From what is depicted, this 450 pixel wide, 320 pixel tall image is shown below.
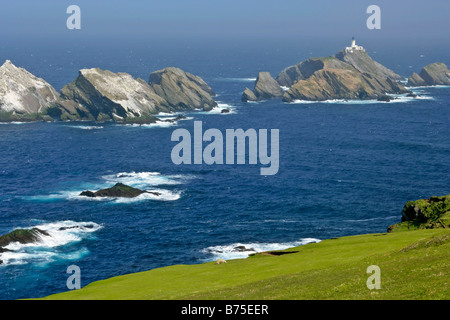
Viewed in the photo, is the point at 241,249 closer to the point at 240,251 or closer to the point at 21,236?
the point at 240,251

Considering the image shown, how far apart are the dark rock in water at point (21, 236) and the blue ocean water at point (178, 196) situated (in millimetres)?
1857

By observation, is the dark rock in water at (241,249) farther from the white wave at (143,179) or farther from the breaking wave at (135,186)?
the white wave at (143,179)

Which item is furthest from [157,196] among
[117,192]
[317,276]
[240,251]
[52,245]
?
[317,276]

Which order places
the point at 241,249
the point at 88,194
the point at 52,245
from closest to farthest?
the point at 241,249, the point at 52,245, the point at 88,194

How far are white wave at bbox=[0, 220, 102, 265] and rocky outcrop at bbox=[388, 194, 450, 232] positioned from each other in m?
46.0

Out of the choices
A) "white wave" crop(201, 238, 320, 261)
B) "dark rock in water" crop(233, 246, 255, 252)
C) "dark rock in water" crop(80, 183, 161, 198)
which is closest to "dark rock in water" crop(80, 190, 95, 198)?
"dark rock in water" crop(80, 183, 161, 198)

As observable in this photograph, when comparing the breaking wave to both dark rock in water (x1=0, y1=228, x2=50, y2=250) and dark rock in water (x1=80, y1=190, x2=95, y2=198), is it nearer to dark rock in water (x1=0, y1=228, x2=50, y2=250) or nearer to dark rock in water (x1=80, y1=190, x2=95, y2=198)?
dark rock in water (x1=80, y1=190, x2=95, y2=198)

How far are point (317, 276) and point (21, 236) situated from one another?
59.5 m

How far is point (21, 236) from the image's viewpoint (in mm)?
96000

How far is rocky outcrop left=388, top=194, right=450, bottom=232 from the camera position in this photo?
72.2 m

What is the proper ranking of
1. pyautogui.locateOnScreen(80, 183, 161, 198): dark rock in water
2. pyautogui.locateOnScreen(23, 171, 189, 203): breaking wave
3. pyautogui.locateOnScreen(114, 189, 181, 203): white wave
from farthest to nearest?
pyautogui.locateOnScreen(80, 183, 161, 198): dark rock in water, pyautogui.locateOnScreen(23, 171, 189, 203): breaking wave, pyautogui.locateOnScreen(114, 189, 181, 203): white wave
